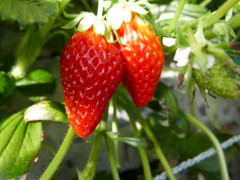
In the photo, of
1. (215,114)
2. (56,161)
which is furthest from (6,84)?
(215,114)

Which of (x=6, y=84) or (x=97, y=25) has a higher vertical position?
(x=97, y=25)

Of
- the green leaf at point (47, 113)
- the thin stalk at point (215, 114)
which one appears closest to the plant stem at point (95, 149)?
the green leaf at point (47, 113)

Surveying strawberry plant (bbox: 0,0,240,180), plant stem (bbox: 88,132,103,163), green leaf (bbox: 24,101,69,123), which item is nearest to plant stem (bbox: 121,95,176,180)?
strawberry plant (bbox: 0,0,240,180)

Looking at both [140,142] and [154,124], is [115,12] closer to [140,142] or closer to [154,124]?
[140,142]

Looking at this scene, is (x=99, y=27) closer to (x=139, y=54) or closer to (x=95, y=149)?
(x=139, y=54)

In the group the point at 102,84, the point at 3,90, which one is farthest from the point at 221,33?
the point at 3,90

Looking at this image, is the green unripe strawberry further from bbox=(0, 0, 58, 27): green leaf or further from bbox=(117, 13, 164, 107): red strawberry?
bbox=(0, 0, 58, 27): green leaf
